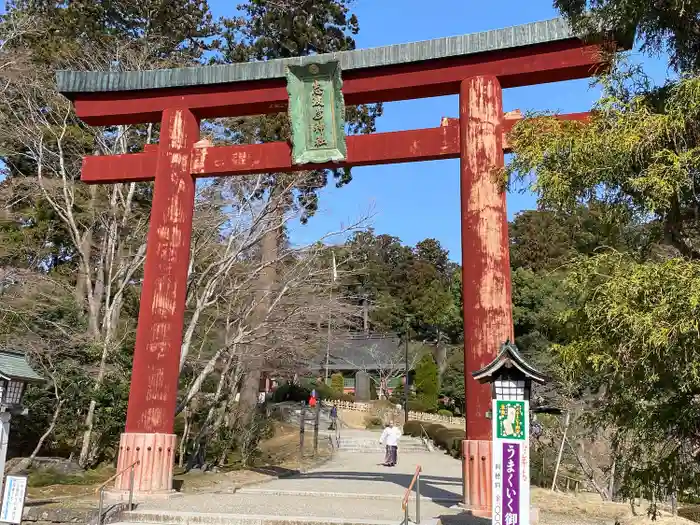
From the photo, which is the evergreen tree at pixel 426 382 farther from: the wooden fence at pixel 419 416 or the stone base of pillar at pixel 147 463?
the stone base of pillar at pixel 147 463

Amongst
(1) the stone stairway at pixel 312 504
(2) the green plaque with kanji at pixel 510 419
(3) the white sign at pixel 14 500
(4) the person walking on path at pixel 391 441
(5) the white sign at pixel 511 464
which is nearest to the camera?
(5) the white sign at pixel 511 464

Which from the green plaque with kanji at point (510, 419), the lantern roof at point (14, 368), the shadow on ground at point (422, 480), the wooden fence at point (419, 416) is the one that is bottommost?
the shadow on ground at point (422, 480)

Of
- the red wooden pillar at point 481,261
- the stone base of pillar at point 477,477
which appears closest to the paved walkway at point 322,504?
the stone base of pillar at point 477,477

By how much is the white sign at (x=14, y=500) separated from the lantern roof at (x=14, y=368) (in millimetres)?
1519

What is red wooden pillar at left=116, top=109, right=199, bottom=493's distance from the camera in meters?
9.62

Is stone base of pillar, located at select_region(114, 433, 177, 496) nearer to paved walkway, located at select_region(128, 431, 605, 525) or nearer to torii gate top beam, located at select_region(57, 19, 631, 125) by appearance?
paved walkway, located at select_region(128, 431, 605, 525)

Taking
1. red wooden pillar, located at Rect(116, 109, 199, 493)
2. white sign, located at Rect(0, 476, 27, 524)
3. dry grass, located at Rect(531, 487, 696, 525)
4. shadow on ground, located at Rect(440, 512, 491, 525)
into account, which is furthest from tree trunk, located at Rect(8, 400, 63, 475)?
dry grass, located at Rect(531, 487, 696, 525)

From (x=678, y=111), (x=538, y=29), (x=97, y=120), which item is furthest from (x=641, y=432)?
(x=97, y=120)

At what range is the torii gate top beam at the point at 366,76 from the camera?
9.78 metres

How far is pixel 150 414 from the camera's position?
980 cm

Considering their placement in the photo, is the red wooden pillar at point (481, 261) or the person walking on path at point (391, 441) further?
the person walking on path at point (391, 441)

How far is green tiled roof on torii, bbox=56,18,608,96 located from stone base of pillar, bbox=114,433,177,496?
20.5 feet

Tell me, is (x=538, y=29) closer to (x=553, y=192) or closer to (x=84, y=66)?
(x=553, y=192)

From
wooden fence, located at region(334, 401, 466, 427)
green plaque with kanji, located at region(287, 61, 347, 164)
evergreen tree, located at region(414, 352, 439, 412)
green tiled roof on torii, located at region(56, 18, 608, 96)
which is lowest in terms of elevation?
wooden fence, located at region(334, 401, 466, 427)
